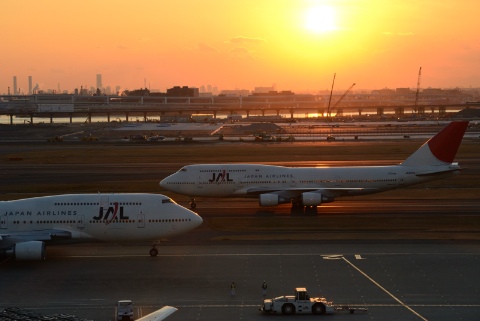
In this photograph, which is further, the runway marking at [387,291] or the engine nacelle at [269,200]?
the engine nacelle at [269,200]

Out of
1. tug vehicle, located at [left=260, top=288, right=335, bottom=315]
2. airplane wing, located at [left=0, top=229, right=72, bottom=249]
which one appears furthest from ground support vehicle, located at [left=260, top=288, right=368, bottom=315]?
airplane wing, located at [left=0, top=229, right=72, bottom=249]

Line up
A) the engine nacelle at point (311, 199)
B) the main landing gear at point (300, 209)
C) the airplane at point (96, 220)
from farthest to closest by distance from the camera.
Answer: the main landing gear at point (300, 209)
the engine nacelle at point (311, 199)
the airplane at point (96, 220)

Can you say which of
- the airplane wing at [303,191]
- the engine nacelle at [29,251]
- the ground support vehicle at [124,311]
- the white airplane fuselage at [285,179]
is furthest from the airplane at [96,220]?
the white airplane fuselage at [285,179]

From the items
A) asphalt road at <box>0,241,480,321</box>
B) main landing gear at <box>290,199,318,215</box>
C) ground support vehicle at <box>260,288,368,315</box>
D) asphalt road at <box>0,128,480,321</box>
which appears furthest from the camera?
main landing gear at <box>290,199,318,215</box>

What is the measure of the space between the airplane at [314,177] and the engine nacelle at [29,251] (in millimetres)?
24256

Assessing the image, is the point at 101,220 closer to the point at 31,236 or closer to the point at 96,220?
the point at 96,220

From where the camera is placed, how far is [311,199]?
6272cm

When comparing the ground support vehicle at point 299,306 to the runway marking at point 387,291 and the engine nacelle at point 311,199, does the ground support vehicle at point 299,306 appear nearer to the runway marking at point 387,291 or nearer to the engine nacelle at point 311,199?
the runway marking at point 387,291

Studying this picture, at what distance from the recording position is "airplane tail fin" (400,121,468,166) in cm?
6675

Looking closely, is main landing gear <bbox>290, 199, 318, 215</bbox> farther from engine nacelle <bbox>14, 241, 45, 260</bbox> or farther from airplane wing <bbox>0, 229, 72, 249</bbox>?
engine nacelle <bbox>14, 241, 45, 260</bbox>

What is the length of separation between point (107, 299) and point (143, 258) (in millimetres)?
9570

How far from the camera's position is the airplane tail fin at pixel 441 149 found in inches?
2628

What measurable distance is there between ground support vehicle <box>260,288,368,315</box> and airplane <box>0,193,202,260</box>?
43.8 feet

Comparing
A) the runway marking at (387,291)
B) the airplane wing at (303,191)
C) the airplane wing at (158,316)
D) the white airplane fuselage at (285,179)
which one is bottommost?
the runway marking at (387,291)
